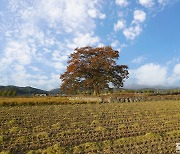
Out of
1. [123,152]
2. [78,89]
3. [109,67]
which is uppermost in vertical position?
[109,67]

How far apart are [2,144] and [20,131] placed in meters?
2.04

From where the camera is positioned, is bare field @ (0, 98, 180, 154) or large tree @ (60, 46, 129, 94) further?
large tree @ (60, 46, 129, 94)

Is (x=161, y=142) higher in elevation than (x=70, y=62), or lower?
lower

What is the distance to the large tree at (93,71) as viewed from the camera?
4012 cm

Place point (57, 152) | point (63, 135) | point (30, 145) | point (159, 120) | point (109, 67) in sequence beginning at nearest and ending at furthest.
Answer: point (57, 152)
point (30, 145)
point (63, 135)
point (159, 120)
point (109, 67)

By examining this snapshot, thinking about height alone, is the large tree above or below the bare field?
above

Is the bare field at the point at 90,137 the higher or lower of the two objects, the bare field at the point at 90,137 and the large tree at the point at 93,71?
the lower

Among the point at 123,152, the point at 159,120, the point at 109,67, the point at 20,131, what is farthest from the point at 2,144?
the point at 109,67

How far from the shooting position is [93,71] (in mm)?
40281

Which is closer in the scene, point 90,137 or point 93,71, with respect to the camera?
point 90,137

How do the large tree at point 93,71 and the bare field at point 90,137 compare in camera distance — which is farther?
the large tree at point 93,71

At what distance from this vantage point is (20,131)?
39.0ft

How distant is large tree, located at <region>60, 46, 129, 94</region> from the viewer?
40.1 meters

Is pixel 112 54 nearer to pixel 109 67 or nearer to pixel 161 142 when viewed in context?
pixel 109 67
